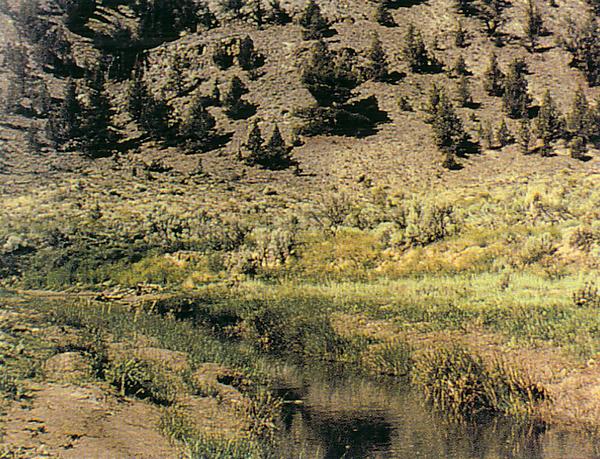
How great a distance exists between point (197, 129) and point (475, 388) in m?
34.8

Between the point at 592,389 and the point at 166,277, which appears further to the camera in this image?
the point at 166,277

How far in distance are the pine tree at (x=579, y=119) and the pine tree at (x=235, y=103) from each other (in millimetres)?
22223

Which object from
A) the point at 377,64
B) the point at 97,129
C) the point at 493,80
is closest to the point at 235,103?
the point at 97,129

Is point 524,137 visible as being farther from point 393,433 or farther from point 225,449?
point 225,449

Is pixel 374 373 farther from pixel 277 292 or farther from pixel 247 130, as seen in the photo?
pixel 247 130

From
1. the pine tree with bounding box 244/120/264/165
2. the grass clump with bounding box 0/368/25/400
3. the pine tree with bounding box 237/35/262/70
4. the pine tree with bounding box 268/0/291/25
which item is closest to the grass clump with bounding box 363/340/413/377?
the grass clump with bounding box 0/368/25/400

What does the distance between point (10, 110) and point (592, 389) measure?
45486 mm

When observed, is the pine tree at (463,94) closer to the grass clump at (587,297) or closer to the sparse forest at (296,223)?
the sparse forest at (296,223)

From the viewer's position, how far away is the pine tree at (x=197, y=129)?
45250mm

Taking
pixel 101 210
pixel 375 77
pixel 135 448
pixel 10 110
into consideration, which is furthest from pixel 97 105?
pixel 135 448

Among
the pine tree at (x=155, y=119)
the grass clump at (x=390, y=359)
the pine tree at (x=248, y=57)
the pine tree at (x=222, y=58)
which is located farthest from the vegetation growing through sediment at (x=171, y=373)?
the pine tree at (x=222, y=58)

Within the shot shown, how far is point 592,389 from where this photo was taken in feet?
46.0

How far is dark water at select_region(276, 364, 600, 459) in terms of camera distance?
11742 mm

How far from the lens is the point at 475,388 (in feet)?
47.8
